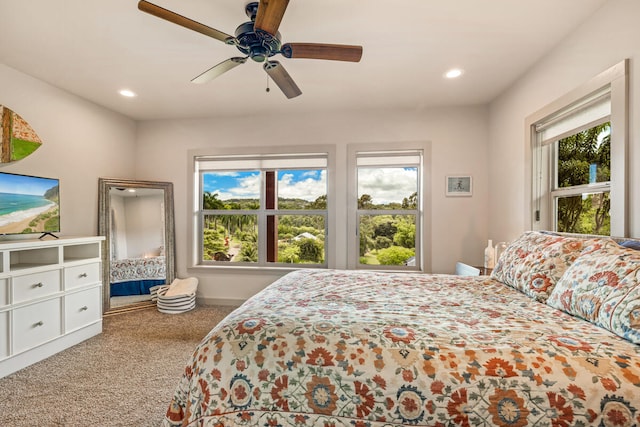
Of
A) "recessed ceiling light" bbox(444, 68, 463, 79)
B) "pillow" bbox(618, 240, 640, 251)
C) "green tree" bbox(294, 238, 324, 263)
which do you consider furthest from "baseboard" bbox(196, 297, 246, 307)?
"pillow" bbox(618, 240, 640, 251)

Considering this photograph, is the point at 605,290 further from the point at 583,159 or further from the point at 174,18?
the point at 174,18

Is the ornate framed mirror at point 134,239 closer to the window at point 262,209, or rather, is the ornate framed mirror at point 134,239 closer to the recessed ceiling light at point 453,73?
the window at point 262,209

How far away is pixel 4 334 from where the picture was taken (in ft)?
7.05

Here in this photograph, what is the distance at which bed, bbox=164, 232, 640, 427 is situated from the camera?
893 millimetres

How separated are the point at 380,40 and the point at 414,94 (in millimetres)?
1141

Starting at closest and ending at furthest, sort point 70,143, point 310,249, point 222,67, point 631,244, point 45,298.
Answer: point 631,244
point 222,67
point 45,298
point 70,143
point 310,249

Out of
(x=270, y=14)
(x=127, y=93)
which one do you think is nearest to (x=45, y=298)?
(x=127, y=93)

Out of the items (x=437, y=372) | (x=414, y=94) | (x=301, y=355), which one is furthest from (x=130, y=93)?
(x=437, y=372)

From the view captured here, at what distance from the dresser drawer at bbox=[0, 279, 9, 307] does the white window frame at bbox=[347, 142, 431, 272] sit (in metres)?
3.12

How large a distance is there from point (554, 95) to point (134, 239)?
466 cm

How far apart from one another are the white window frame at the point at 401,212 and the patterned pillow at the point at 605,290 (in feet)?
7.11

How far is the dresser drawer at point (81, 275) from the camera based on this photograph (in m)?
2.66

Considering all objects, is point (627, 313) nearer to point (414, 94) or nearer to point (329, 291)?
point (329, 291)

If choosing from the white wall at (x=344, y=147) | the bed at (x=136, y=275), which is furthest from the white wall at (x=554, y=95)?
the bed at (x=136, y=275)
